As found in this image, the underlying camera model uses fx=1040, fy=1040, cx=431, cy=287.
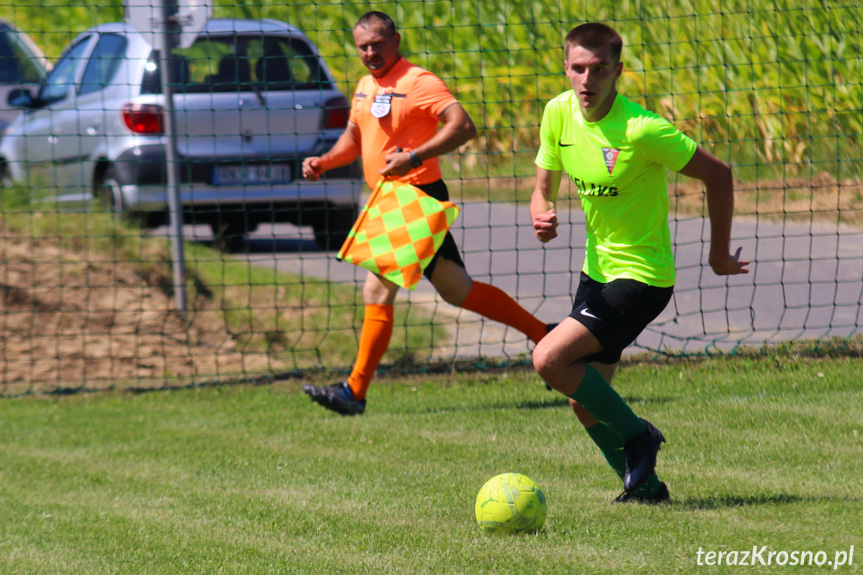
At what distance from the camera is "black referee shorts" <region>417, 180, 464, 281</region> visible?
5.43 meters

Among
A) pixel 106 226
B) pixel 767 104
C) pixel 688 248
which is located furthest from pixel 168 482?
pixel 767 104

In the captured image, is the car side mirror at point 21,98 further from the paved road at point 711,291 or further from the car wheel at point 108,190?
the paved road at point 711,291

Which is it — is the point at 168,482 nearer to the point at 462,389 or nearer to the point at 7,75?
the point at 462,389

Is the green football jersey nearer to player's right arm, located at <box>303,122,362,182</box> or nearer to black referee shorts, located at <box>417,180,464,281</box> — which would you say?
black referee shorts, located at <box>417,180,464,281</box>

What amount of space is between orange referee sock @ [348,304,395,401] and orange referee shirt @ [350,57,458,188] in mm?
686

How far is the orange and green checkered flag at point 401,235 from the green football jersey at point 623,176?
139cm

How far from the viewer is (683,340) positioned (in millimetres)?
6797

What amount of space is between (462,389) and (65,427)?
2353mm

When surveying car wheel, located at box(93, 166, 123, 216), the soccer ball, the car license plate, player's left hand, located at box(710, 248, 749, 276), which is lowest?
the soccer ball

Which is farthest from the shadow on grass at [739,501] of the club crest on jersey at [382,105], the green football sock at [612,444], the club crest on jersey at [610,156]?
the club crest on jersey at [382,105]

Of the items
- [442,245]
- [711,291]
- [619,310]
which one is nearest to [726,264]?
[619,310]

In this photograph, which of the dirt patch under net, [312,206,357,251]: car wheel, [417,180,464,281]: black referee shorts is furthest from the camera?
[312,206,357,251]: car wheel

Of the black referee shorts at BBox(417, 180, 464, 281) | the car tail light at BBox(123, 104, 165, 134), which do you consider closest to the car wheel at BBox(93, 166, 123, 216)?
the car tail light at BBox(123, 104, 165, 134)

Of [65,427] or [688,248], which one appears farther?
[688,248]
